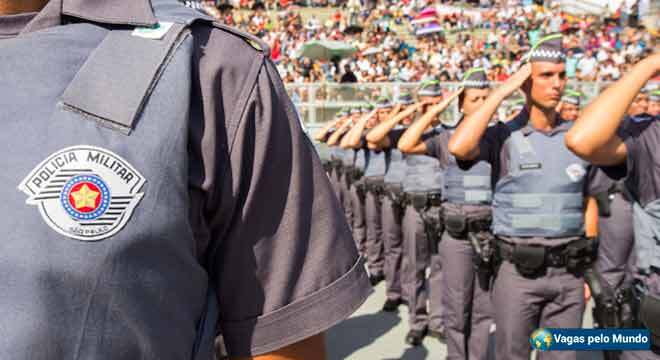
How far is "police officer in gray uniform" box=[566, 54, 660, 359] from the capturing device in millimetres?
2656

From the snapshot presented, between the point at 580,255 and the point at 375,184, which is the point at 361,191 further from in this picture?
the point at 580,255

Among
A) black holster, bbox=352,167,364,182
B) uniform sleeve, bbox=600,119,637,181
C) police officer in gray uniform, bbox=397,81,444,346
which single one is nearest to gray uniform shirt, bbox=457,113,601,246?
uniform sleeve, bbox=600,119,637,181

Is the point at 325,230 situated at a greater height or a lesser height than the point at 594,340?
greater

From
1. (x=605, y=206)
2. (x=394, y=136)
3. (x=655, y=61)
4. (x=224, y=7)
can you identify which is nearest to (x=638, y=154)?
(x=655, y=61)

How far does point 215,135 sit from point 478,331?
166 inches

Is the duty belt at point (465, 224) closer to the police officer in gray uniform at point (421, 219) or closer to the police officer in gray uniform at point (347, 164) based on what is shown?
the police officer in gray uniform at point (421, 219)

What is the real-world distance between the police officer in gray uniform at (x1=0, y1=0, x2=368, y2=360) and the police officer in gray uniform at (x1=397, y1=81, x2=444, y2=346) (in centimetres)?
498

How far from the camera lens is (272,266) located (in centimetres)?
81

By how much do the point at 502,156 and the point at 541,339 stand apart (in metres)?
1.15

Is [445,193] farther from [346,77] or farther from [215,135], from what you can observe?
[346,77]

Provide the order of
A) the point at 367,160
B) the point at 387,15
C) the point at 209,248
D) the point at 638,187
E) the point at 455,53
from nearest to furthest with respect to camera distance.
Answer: the point at 209,248, the point at 638,187, the point at 367,160, the point at 455,53, the point at 387,15

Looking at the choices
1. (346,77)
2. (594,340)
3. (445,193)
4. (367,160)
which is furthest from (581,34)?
(594,340)

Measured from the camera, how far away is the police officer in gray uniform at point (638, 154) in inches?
105

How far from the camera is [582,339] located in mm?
3473
